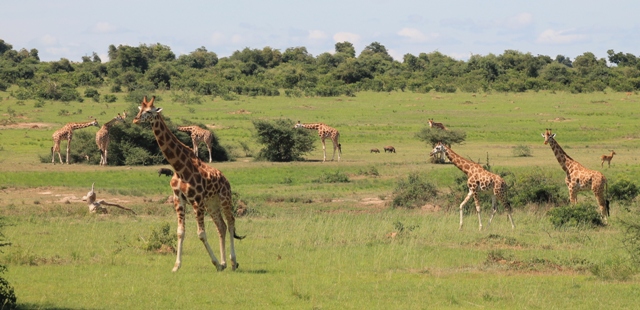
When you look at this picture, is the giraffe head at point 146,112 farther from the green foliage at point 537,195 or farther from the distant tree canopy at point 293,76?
the distant tree canopy at point 293,76

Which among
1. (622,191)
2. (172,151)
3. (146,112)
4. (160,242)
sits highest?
(146,112)

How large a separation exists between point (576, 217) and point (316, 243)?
18.8 feet

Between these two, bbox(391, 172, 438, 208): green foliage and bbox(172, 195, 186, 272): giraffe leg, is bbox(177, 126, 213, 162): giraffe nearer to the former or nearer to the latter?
bbox(391, 172, 438, 208): green foliage

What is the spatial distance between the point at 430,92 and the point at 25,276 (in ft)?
182

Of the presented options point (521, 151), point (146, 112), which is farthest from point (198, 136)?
point (146, 112)

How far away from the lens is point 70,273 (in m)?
12.7

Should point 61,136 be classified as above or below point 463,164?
A: below

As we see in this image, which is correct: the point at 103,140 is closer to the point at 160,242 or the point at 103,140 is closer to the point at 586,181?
the point at 160,242

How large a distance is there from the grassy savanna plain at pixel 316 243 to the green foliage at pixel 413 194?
1.30 ft

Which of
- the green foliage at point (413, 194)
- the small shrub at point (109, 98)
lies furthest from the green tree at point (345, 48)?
the green foliage at point (413, 194)

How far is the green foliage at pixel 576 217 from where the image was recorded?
1858 centimetres

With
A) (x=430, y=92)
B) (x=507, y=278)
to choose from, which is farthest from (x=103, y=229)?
(x=430, y=92)

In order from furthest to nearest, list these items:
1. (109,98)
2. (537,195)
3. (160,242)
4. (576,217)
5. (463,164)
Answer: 1. (109,98)
2. (537,195)
3. (463,164)
4. (576,217)
5. (160,242)

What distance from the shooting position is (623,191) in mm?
22406
